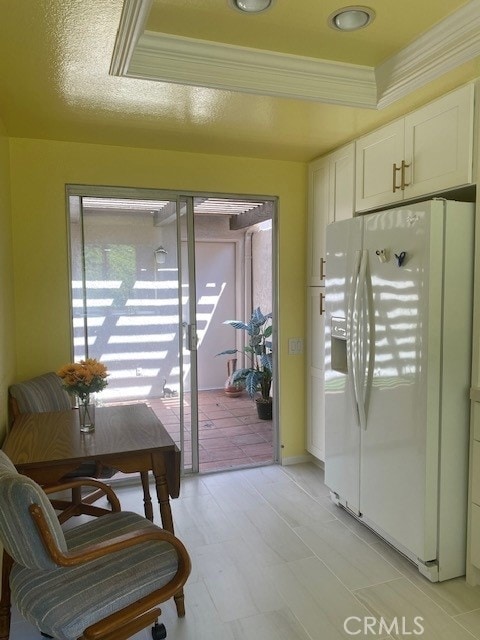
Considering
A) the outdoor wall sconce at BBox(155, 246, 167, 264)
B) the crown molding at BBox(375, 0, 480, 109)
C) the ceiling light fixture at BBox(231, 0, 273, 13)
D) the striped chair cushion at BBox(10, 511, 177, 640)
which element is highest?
the ceiling light fixture at BBox(231, 0, 273, 13)

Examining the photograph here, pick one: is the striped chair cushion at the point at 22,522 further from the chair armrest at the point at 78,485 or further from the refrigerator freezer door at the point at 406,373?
the refrigerator freezer door at the point at 406,373

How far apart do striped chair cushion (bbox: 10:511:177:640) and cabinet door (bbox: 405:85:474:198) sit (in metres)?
2.11

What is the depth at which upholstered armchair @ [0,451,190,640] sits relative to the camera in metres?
1.43

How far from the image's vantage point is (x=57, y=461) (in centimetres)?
198

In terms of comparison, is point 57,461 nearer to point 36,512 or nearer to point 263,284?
point 36,512

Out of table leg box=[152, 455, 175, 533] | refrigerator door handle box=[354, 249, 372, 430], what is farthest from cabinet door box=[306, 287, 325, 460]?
table leg box=[152, 455, 175, 533]

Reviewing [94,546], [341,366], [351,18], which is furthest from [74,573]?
[351,18]

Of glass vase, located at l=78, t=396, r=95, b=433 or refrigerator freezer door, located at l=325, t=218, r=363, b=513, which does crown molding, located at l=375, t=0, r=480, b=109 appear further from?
glass vase, located at l=78, t=396, r=95, b=433

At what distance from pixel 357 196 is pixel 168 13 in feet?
5.44

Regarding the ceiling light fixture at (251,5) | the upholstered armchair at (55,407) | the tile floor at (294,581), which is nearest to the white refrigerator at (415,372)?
the tile floor at (294,581)

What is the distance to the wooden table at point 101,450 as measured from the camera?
2.00m

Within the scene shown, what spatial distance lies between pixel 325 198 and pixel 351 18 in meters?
1.63

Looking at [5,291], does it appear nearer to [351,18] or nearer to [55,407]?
[55,407]

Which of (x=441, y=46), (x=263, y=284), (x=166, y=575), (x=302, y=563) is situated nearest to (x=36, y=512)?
(x=166, y=575)
